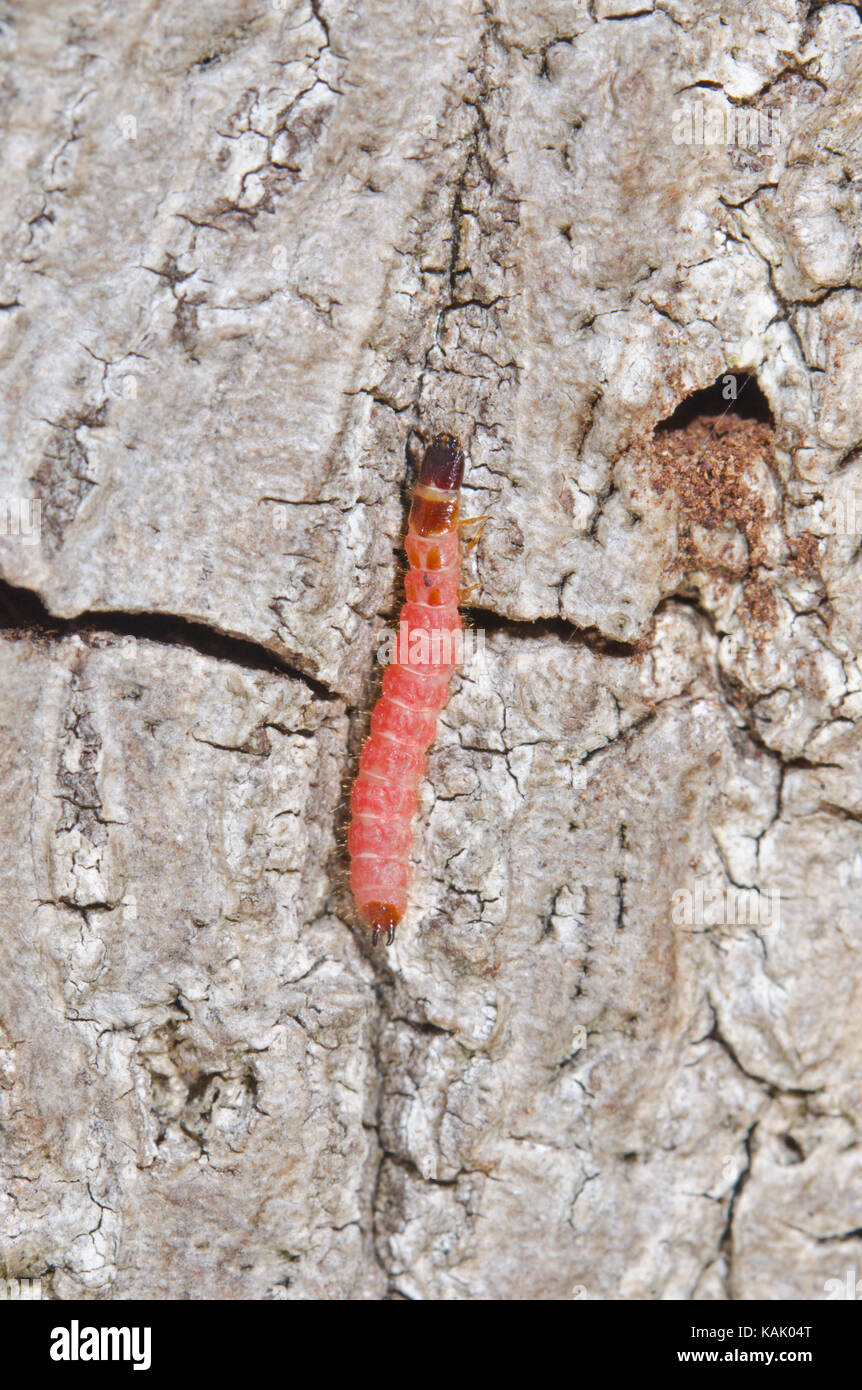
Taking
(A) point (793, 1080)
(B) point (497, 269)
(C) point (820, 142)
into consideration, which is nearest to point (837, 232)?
(C) point (820, 142)
